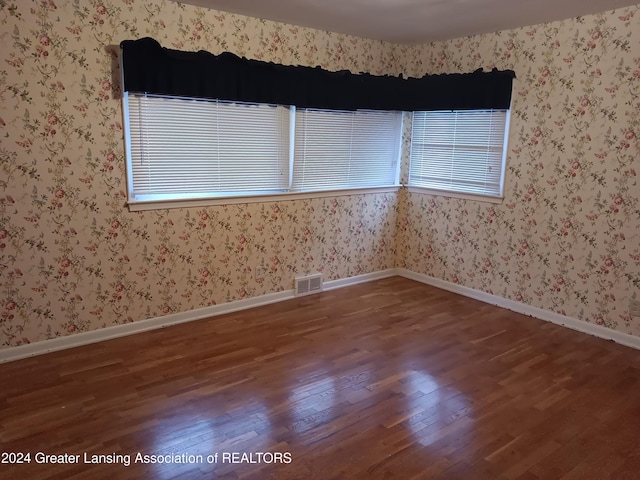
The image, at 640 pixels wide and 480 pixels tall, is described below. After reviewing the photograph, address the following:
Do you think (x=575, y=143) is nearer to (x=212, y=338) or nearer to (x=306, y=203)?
(x=306, y=203)

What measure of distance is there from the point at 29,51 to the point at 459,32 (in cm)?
332

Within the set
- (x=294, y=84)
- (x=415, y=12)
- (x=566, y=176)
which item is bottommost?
(x=566, y=176)

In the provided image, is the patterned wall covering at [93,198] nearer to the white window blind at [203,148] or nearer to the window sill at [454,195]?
the white window blind at [203,148]

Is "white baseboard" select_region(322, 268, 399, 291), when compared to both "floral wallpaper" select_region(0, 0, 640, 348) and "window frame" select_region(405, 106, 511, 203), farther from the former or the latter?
"window frame" select_region(405, 106, 511, 203)

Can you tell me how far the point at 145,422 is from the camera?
2.44 m

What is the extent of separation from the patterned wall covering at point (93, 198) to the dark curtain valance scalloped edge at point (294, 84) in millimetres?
150

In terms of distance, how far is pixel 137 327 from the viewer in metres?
3.54

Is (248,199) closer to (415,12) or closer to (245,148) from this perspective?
(245,148)

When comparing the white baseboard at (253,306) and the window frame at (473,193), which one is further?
the window frame at (473,193)

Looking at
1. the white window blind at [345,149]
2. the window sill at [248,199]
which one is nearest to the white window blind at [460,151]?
the white window blind at [345,149]

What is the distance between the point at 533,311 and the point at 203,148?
3055 millimetres

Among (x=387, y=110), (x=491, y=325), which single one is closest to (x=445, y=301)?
(x=491, y=325)

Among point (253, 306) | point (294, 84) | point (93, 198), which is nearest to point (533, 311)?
point (253, 306)

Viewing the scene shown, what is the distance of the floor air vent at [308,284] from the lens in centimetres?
439
